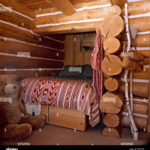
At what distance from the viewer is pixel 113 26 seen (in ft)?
6.92

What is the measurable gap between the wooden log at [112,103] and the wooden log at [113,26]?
948mm

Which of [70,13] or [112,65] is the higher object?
[70,13]

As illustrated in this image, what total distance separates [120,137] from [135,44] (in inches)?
64.4

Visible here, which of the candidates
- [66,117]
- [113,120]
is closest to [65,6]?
[66,117]

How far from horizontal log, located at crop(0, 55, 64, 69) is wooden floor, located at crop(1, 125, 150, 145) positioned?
4.71 ft

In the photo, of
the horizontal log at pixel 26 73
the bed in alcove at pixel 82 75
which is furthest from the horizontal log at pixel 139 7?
the horizontal log at pixel 26 73

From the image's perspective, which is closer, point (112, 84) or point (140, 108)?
point (112, 84)

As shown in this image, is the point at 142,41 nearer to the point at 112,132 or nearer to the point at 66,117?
the point at 112,132

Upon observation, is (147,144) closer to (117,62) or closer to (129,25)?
(117,62)

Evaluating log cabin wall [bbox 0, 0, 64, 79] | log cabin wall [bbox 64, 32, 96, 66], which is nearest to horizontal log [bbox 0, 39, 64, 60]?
log cabin wall [bbox 0, 0, 64, 79]

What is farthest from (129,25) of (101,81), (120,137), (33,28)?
(33,28)

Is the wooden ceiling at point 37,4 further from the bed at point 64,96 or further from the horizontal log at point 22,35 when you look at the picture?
the bed at point 64,96

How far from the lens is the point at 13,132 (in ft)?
6.23

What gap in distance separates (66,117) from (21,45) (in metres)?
1.87
